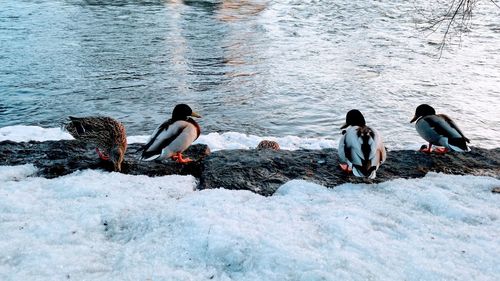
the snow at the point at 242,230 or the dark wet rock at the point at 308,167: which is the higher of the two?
the snow at the point at 242,230

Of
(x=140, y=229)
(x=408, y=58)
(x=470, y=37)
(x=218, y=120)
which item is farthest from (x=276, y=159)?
(x=470, y=37)

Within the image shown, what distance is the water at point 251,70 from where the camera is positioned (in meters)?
10.8

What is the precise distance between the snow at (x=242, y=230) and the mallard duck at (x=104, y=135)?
0.39m

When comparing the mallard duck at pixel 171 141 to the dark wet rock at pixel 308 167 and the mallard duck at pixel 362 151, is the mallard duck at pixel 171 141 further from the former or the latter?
the mallard duck at pixel 362 151

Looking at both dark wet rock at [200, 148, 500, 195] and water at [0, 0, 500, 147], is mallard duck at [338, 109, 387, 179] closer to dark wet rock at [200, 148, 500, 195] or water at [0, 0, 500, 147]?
dark wet rock at [200, 148, 500, 195]

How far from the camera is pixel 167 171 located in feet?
17.3

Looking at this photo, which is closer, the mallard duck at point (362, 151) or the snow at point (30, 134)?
the mallard duck at point (362, 151)

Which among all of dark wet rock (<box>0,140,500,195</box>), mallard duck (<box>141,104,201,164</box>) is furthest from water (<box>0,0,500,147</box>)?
mallard duck (<box>141,104,201,164</box>)

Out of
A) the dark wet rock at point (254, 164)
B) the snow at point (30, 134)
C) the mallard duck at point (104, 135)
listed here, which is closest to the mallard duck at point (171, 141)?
the dark wet rock at point (254, 164)

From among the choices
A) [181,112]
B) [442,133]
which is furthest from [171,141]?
[442,133]

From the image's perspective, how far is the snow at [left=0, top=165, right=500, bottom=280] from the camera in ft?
10.6

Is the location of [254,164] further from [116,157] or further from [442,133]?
[442,133]

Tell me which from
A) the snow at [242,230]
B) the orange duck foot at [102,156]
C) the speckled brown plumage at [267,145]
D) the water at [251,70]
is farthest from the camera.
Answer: the water at [251,70]

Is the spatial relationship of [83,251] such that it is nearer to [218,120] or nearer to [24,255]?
[24,255]
